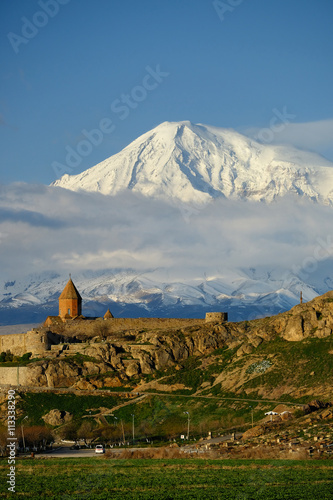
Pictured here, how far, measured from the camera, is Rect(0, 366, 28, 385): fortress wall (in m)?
97.4

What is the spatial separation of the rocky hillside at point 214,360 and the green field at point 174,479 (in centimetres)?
2849

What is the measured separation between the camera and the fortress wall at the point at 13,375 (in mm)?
97375

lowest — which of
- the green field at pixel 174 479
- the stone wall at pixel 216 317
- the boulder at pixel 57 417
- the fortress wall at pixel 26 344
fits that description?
the green field at pixel 174 479

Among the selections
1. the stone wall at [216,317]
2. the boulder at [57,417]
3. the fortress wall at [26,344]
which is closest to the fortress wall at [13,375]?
the fortress wall at [26,344]

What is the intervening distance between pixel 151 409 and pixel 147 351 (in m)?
13.5

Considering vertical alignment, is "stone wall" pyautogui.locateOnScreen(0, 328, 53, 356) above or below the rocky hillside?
above

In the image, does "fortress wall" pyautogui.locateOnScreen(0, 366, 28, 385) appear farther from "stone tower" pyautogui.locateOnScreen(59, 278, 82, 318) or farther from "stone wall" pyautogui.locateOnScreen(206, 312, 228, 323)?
"stone tower" pyautogui.locateOnScreen(59, 278, 82, 318)

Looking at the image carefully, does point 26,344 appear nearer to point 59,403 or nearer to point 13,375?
point 13,375

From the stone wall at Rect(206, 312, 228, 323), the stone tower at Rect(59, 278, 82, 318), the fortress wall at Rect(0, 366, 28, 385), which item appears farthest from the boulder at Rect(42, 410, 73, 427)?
the stone tower at Rect(59, 278, 82, 318)

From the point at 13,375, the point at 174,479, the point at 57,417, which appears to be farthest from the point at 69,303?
the point at 174,479

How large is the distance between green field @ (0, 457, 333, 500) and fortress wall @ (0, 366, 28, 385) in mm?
39893

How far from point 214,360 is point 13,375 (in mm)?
24172

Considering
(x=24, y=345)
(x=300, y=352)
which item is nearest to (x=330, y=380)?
(x=300, y=352)

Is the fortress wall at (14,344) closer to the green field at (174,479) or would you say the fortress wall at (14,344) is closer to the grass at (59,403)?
the grass at (59,403)
